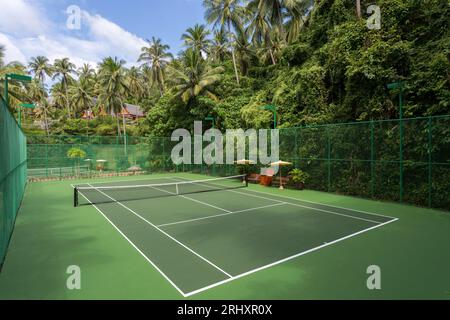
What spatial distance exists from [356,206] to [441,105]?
16.5 ft

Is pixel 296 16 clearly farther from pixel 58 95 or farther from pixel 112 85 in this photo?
pixel 58 95

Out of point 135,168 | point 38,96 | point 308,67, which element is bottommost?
point 135,168

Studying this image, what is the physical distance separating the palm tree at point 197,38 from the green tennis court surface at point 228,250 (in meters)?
Answer: 32.7

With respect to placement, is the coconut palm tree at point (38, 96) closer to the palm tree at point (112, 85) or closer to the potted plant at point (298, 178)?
the palm tree at point (112, 85)

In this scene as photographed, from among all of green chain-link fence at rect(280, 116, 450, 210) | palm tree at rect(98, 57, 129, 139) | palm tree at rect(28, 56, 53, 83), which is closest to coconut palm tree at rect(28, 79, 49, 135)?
palm tree at rect(28, 56, 53, 83)

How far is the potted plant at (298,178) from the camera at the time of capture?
15.0 meters

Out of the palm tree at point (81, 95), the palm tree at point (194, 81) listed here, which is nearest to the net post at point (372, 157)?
the palm tree at point (194, 81)

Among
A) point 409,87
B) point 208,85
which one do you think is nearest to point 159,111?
point 208,85

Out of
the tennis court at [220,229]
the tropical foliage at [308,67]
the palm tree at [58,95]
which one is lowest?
the tennis court at [220,229]

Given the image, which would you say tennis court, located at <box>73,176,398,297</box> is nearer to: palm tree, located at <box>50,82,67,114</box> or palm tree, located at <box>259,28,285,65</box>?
palm tree, located at <box>259,28,285,65</box>

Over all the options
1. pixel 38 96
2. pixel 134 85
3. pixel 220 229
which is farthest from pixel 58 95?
pixel 220 229

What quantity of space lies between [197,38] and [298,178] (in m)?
30.8

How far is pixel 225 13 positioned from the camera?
29578 mm
